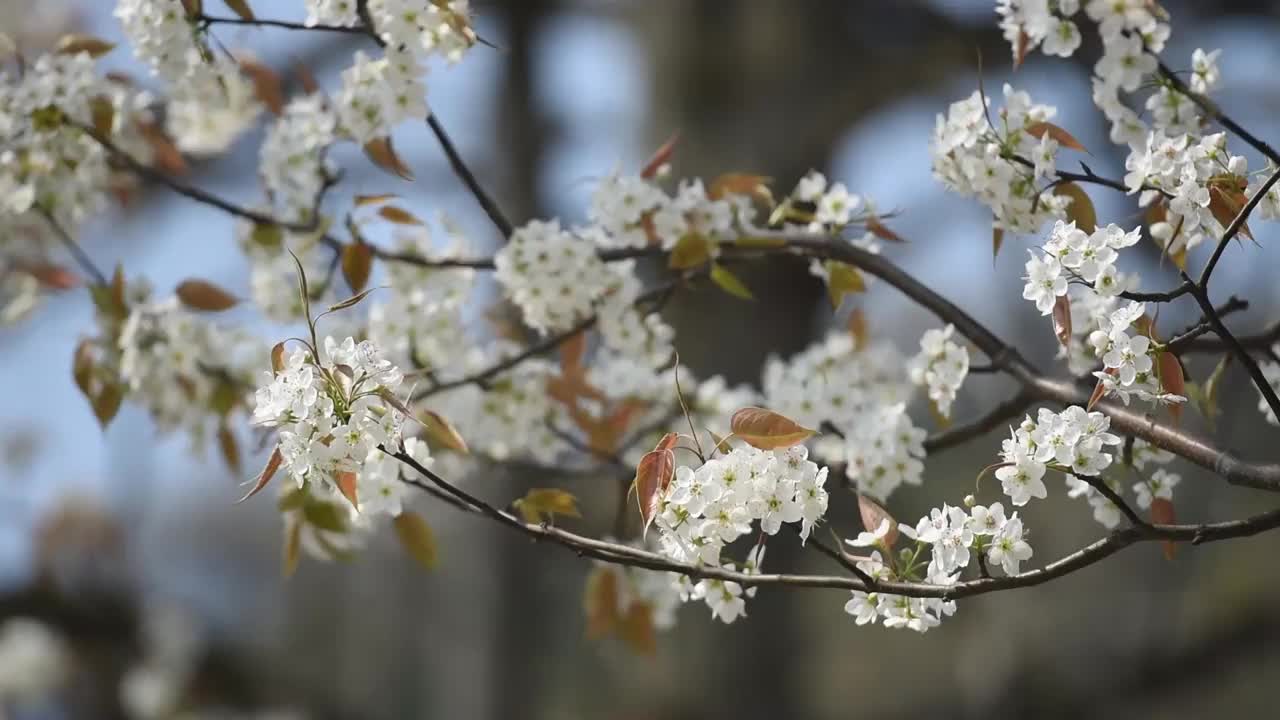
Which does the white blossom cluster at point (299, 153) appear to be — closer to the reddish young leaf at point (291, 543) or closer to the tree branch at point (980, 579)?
the reddish young leaf at point (291, 543)

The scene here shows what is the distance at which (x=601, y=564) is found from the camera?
1.40 meters

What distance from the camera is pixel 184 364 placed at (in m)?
1.45

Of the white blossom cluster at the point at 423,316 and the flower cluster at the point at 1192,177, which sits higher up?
the flower cluster at the point at 1192,177

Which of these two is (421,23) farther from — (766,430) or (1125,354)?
(1125,354)

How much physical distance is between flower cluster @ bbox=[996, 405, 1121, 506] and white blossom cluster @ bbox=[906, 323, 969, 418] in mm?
294

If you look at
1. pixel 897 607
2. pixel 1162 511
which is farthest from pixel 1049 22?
pixel 897 607

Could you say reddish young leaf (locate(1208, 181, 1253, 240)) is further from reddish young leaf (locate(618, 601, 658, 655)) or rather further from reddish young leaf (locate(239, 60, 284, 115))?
reddish young leaf (locate(239, 60, 284, 115))

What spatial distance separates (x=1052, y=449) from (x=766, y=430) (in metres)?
0.21

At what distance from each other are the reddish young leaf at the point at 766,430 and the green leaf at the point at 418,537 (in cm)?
50

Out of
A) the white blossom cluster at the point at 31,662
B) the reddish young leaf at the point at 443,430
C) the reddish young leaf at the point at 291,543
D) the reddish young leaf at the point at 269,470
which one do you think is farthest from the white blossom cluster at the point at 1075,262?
the white blossom cluster at the point at 31,662

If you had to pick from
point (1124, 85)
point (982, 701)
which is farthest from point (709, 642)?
point (1124, 85)

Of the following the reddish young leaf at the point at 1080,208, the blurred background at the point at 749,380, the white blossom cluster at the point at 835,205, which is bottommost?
the blurred background at the point at 749,380

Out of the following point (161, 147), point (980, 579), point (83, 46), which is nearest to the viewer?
point (980, 579)

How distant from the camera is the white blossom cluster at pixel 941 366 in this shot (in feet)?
3.93
